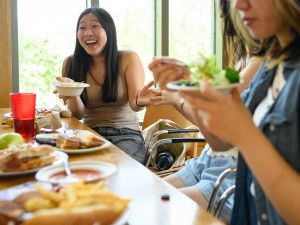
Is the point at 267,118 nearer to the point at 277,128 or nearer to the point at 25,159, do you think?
the point at 277,128

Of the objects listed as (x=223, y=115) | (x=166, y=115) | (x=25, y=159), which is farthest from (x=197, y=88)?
(x=166, y=115)

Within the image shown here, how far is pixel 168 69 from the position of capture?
3.95ft

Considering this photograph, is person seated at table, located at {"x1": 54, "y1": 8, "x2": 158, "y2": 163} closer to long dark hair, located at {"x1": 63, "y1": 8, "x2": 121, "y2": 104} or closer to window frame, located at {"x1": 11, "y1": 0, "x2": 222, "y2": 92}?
long dark hair, located at {"x1": 63, "y1": 8, "x2": 121, "y2": 104}

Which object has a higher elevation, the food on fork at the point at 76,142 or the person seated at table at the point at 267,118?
the person seated at table at the point at 267,118

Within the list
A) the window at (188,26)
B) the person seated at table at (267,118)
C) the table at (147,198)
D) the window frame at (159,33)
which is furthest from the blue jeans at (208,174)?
the window at (188,26)

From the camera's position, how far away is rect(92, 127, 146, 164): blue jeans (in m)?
2.44

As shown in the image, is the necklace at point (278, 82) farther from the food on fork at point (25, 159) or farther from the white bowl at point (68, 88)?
the white bowl at point (68, 88)

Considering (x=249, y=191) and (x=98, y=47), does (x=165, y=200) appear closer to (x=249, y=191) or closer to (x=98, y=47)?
(x=249, y=191)

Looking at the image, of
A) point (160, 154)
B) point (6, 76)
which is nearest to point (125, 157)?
point (160, 154)

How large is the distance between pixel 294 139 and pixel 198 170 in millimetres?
962

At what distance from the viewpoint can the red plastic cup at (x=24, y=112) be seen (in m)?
1.65

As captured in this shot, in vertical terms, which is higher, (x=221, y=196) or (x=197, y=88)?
(x=197, y=88)

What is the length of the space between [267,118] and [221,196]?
1.97 ft

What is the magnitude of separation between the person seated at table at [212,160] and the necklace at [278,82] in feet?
1.04
